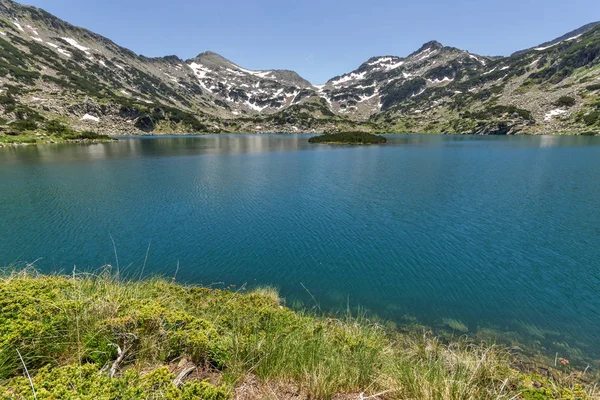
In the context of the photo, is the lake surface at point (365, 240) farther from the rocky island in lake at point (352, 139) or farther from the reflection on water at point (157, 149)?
the rocky island in lake at point (352, 139)

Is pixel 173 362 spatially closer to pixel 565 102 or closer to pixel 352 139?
pixel 352 139

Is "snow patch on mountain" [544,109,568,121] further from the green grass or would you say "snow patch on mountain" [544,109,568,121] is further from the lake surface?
the green grass

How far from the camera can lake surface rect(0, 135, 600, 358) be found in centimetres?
1772

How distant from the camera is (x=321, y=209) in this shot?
36.6m

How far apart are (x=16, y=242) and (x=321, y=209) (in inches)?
1229


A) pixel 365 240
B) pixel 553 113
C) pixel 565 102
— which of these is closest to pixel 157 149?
pixel 365 240

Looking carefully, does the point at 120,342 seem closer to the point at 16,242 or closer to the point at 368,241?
the point at 368,241

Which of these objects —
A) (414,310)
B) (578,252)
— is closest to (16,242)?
(414,310)

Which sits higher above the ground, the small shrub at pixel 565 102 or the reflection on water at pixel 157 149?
the small shrub at pixel 565 102

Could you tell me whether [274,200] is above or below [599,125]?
below

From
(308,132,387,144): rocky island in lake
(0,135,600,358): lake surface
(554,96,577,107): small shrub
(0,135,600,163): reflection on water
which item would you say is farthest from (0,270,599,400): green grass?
(554,96,577,107): small shrub

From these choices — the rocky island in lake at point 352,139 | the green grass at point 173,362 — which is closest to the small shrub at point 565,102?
the rocky island in lake at point 352,139

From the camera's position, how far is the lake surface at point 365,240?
Result: 17.7 metres

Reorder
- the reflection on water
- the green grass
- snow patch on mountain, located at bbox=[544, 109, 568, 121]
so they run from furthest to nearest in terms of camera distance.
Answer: snow patch on mountain, located at bbox=[544, 109, 568, 121]
the reflection on water
the green grass
